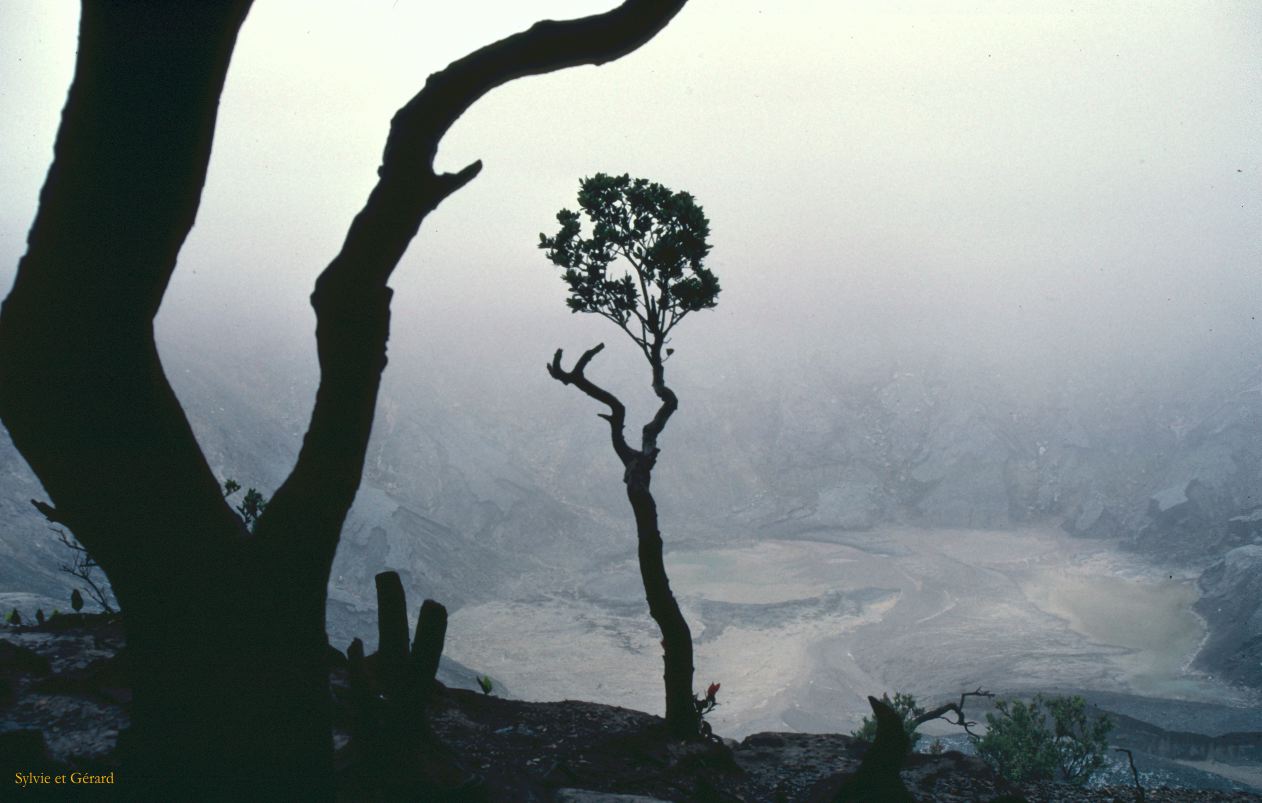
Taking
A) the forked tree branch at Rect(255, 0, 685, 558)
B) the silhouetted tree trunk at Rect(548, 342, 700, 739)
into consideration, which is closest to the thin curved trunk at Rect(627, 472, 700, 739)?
the silhouetted tree trunk at Rect(548, 342, 700, 739)

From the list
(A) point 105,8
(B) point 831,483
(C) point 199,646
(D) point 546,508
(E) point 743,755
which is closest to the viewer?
(A) point 105,8

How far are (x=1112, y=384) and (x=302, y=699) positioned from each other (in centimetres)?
20042

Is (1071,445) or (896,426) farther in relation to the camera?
(896,426)

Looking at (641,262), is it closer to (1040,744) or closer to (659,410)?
(659,410)

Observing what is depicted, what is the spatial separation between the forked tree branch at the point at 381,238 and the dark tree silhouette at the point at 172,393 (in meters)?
0.01

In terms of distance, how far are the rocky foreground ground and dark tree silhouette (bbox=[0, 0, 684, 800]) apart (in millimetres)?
2820

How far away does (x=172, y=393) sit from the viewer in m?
4.07

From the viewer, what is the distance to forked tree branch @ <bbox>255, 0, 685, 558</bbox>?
4297 millimetres

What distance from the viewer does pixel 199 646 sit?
4.19 m

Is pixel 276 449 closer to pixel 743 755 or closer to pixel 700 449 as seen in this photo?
pixel 700 449

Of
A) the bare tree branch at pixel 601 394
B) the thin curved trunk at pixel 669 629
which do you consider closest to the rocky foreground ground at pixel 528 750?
the thin curved trunk at pixel 669 629

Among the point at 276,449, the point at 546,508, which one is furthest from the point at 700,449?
the point at 276,449

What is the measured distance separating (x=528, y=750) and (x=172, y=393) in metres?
7.80

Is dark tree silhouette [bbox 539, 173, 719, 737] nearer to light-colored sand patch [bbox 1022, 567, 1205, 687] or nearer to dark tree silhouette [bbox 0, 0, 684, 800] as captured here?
dark tree silhouette [bbox 0, 0, 684, 800]
